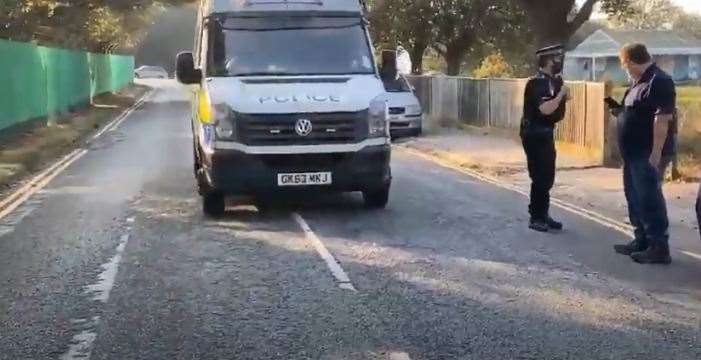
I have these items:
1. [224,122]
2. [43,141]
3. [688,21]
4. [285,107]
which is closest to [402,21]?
[43,141]

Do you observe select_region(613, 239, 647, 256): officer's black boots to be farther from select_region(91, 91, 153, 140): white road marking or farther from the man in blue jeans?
select_region(91, 91, 153, 140): white road marking

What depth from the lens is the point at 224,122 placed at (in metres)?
10.9

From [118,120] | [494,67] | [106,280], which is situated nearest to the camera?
Result: [106,280]

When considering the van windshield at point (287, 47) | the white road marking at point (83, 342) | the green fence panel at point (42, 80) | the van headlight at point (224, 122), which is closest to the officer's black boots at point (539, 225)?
the van windshield at point (287, 47)

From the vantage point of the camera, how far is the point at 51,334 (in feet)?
21.3

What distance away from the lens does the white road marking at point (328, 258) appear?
788 centimetres

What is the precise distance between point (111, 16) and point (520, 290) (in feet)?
157

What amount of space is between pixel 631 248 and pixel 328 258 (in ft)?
8.65

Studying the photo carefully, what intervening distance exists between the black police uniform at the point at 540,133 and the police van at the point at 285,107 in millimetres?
1702

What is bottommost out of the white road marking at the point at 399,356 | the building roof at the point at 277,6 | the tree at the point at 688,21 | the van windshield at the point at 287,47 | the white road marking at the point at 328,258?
the white road marking at the point at 399,356

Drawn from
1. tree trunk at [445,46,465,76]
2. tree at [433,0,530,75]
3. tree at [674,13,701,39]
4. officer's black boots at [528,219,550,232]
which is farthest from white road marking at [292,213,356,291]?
tree at [674,13,701,39]

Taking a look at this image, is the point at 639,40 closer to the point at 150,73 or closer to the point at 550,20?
the point at 550,20

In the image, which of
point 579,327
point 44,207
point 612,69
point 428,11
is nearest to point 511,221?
point 579,327

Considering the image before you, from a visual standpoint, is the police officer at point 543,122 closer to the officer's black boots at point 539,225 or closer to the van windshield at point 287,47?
→ the officer's black boots at point 539,225
